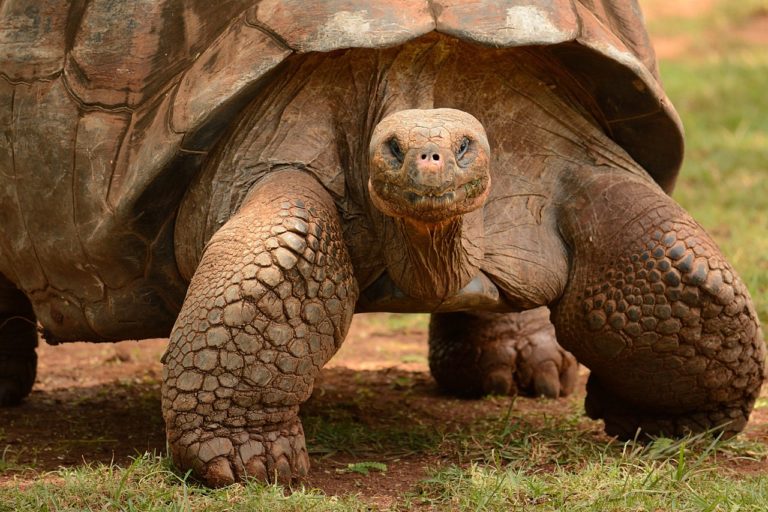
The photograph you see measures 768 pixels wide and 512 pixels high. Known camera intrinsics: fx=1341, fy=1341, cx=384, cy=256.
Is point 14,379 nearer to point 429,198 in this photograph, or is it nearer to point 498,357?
point 498,357

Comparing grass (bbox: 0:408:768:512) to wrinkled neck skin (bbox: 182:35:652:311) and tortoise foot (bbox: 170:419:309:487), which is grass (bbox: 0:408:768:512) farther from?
wrinkled neck skin (bbox: 182:35:652:311)

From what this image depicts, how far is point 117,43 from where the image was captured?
4117 mm

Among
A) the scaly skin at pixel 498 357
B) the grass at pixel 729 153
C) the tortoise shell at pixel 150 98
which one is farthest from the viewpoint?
the grass at pixel 729 153

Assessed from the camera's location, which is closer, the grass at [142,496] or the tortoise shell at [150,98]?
the grass at [142,496]

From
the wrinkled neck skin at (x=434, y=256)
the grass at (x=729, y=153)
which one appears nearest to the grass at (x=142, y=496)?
the wrinkled neck skin at (x=434, y=256)

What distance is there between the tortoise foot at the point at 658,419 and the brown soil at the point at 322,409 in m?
0.17

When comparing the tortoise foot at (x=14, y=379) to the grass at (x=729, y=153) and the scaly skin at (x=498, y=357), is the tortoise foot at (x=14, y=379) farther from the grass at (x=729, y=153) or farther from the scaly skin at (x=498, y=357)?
the grass at (x=729, y=153)

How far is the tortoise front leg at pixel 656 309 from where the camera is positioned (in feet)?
12.7

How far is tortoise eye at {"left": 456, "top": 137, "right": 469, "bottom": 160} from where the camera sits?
10.6 feet

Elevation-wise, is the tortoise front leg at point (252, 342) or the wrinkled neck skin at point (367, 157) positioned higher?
the wrinkled neck skin at point (367, 157)

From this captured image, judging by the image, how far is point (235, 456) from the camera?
3.53 metres

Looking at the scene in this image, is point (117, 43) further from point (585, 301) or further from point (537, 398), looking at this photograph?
point (537, 398)

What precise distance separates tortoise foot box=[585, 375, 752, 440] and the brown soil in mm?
174

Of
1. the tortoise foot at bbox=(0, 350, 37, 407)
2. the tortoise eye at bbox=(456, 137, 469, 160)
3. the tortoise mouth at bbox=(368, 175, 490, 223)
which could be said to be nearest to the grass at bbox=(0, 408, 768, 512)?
the tortoise mouth at bbox=(368, 175, 490, 223)
